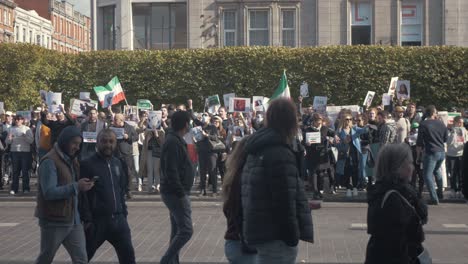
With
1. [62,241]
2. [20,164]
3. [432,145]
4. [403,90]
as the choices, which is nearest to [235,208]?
[62,241]

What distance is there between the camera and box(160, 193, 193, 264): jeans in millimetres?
10805

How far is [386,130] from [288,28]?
27.2 meters

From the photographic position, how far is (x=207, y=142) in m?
22.2

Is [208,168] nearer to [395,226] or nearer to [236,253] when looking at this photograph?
[236,253]

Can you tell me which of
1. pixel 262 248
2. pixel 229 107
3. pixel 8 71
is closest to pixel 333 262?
pixel 262 248

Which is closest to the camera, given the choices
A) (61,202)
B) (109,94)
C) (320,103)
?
(61,202)

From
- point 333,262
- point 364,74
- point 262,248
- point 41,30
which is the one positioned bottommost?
point 333,262

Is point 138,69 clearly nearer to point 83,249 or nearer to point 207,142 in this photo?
point 207,142

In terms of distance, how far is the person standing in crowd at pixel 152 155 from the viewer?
2237 cm

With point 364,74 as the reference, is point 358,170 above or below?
below

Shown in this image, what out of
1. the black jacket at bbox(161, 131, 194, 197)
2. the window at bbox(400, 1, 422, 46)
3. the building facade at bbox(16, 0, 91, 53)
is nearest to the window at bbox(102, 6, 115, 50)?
the window at bbox(400, 1, 422, 46)

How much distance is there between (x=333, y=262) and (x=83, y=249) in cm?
389

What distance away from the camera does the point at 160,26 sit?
48688 millimetres

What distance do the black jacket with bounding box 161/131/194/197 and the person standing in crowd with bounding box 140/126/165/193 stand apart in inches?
436
